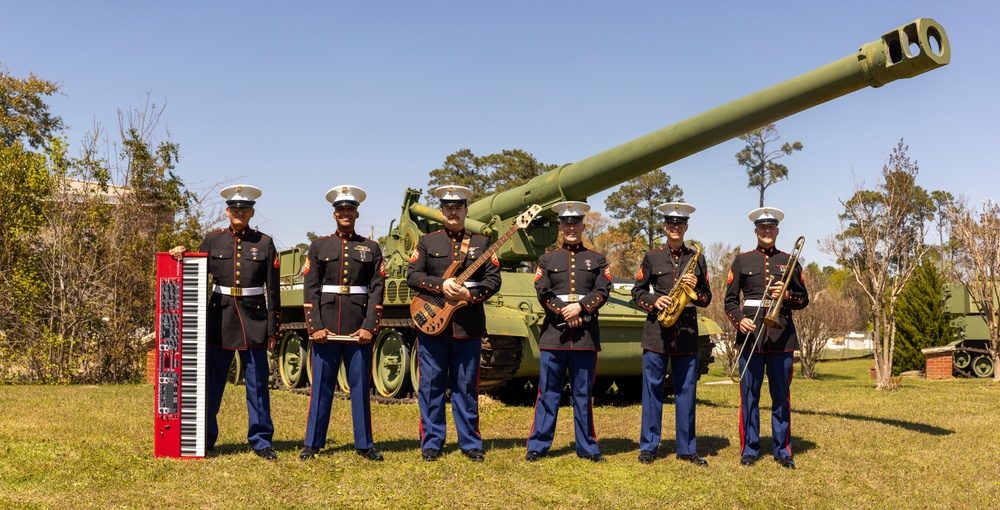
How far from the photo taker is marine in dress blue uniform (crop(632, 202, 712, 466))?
7203mm

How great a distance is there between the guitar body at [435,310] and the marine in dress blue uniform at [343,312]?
0.32 m

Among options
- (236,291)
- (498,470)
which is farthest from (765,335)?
(236,291)

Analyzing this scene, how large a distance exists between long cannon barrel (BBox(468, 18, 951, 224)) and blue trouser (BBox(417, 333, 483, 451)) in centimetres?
273

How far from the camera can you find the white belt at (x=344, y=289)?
280 inches

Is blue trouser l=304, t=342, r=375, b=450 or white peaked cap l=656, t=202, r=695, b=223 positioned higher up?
white peaked cap l=656, t=202, r=695, b=223

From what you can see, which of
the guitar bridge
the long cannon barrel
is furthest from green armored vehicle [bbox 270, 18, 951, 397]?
the guitar bridge

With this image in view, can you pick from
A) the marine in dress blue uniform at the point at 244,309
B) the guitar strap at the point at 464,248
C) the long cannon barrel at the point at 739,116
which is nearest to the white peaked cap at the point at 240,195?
the marine in dress blue uniform at the point at 244,309

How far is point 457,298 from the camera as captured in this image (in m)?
7.01

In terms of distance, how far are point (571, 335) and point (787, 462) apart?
6.29 ft

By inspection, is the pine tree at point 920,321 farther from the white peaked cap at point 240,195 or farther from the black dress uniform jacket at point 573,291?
the white peaked cap at point 240,195

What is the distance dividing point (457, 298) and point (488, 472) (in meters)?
1.31

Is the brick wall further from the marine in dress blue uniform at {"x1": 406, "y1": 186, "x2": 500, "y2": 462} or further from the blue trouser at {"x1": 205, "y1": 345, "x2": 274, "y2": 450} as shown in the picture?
the blue trouser at {"x1": 205, "y1": 345, "x2": 274, "y2": 450}

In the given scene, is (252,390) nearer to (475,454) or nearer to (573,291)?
(475,454)

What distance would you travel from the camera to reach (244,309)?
706 centimetres
